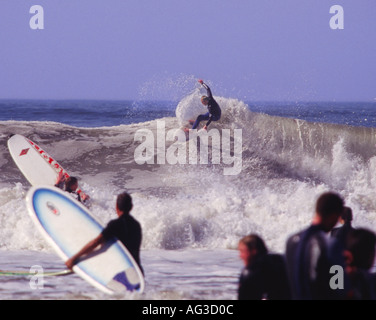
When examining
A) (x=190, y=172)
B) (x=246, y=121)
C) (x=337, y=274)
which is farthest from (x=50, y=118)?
(x=337, y=274)

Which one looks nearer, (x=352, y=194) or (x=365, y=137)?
(x=352, y=194)

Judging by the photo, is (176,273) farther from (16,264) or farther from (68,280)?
(16,264)

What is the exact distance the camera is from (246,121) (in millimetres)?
13422

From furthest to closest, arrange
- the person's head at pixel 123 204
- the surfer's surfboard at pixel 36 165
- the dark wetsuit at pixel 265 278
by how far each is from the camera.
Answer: the surfer's surfboard at pixel 36 165, the person's head at pixel 123 204, the dark wetsuit at pixel 265 278

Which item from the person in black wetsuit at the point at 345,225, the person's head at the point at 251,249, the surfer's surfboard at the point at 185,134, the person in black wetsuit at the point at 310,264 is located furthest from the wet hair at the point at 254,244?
the surfer's surfboard at the point at 185,134

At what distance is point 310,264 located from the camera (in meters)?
2.26

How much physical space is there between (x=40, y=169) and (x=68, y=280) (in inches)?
113

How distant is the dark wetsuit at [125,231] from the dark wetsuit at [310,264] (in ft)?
5.12

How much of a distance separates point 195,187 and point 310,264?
767cm

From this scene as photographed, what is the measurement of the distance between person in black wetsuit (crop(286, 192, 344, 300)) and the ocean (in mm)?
1873

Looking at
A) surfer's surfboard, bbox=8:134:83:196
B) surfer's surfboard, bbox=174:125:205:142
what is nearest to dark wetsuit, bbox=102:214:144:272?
surfer's surfboard, bbox=8:134:83:196

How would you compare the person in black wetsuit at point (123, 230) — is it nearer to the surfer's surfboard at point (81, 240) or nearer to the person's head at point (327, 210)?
the surfer's surfboard at point (81, 240)

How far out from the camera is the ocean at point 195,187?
5.46 meters
